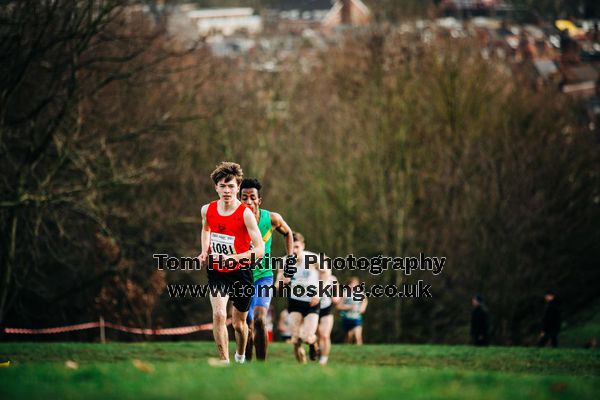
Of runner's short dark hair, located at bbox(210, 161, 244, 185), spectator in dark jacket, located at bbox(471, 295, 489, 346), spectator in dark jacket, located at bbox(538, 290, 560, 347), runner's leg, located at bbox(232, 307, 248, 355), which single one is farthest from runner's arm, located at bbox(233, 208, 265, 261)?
spectator in dark jacket, located at bbox(471, 295, 489, 346)

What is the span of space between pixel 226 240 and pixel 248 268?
1.52ft

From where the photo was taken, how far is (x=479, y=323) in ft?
92.5

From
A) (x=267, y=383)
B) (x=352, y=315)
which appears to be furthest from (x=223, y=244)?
(x=352, y=315)

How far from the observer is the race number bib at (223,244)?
1352cm

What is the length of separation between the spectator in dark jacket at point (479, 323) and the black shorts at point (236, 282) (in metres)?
15.1

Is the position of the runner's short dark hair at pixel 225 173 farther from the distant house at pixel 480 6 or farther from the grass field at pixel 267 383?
the distant house at pixel 480 6

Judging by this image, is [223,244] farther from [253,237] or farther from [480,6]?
[480,6]

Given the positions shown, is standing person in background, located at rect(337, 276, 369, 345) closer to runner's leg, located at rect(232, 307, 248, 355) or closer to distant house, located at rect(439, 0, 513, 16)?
runner's leg, located at rect(232, 307, 248, 355)

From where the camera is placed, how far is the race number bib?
13.5m

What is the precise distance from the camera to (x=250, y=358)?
593 inches

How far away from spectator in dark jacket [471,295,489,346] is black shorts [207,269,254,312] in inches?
593

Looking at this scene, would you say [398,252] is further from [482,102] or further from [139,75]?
[139,75]

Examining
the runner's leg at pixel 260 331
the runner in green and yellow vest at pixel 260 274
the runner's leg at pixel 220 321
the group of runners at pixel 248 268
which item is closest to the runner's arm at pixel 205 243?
the group of runners at pixel 248 268

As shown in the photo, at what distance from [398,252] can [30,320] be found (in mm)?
12680
